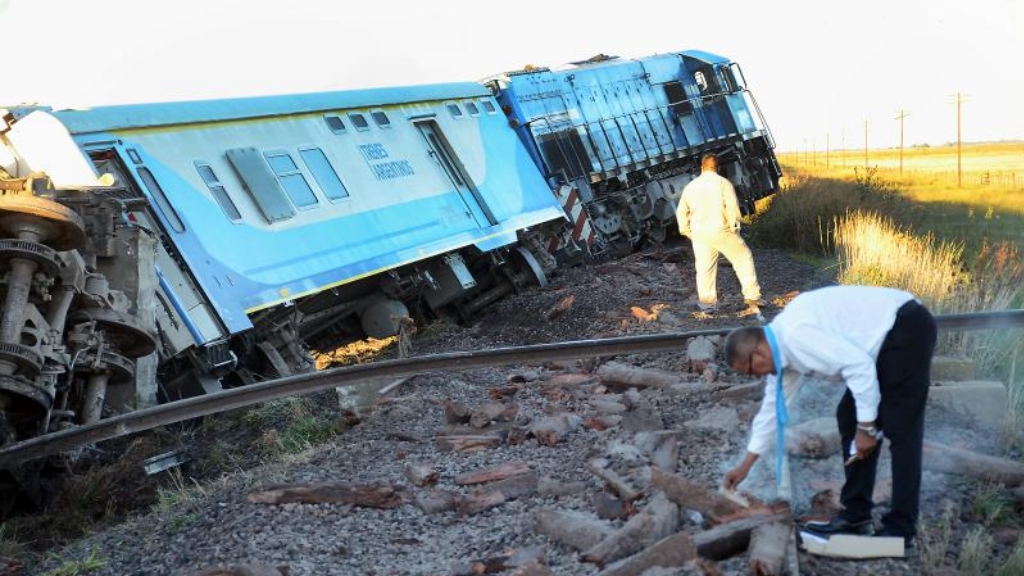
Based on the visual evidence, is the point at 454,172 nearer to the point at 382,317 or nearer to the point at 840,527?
the point at 382,317

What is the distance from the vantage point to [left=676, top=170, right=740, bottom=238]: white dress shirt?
11805 millimetres

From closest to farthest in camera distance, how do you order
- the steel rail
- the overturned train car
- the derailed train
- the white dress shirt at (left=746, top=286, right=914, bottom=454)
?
the white dress shirt at (left=746, top=286, right=914, bottom=454) → the steel rail → the overturned train car → the derailed train

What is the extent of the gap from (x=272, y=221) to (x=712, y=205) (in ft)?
16.5

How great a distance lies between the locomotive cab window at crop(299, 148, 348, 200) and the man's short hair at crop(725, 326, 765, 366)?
878 centimetres

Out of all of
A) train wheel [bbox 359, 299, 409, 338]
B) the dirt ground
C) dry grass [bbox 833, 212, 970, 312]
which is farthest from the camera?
train wheel [bbox 359, 299, 409, 338]

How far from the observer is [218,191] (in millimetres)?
11008

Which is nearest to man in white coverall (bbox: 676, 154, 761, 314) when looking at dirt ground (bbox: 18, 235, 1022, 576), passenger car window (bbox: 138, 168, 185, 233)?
dirt ground (bbox: 18, 235, 1022, 576)

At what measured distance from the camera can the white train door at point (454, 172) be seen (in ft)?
48.2

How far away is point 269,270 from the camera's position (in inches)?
433

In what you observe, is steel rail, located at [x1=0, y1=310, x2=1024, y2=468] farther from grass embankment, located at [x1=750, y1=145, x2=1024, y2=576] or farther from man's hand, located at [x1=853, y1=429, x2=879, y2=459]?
man's hand, located at [x1=853, y1=429, x2=879, y2=459]

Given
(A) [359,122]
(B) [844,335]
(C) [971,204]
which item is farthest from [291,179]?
(C) [971,204]

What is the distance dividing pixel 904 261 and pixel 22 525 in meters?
10.7

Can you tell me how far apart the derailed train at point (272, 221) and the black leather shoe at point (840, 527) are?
5.72 m

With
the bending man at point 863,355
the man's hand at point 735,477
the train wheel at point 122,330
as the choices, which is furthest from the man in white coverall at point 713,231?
the bending man at point 863,355
